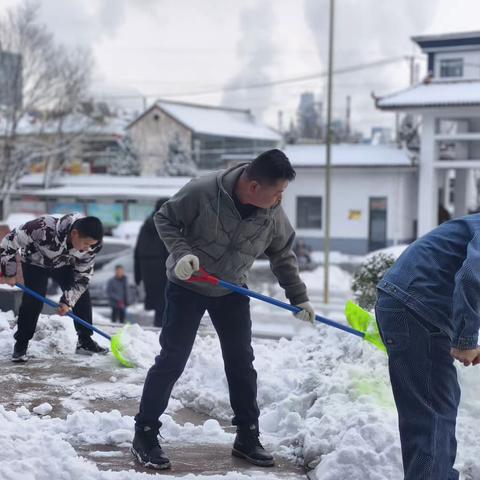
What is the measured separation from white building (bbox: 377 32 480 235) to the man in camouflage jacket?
61.7ft

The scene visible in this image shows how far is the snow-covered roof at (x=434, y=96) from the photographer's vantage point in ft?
74.0

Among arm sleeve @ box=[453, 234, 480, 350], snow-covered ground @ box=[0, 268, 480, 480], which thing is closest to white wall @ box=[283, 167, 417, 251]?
snow-covered ground @ box=[0, 268, 480, 480]

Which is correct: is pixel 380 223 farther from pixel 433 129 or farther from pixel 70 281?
pixel 70 281

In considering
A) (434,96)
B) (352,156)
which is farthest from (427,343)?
(352,156)

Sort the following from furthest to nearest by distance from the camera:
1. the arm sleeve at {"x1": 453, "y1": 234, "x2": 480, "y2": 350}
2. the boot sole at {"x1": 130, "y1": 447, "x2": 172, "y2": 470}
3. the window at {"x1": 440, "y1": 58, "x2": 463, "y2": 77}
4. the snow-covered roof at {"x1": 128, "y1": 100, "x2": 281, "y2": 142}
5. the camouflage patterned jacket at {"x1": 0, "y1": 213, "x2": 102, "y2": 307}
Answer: the snow-covered roof at {"x1": 128, "y1": 100, "x2": 281, "y2": 142}
the window at {"x1": 440, "y1": 58, "x2": 463, "y2": 77}
the camouflage patterned jacket at {"x1": 0, "y1": 213, "x2": 102, "y2": 307}
the boot sole at {"x1": 130, "y1": 447, "x2": 172, "y2": 470}
the arm sleeve at {"x1": 453, "y1": 234, "x2": 480, "y2": 350}

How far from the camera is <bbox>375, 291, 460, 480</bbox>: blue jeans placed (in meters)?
2.81

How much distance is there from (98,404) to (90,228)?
1.18 metres

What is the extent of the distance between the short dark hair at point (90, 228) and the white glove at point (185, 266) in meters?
1.87

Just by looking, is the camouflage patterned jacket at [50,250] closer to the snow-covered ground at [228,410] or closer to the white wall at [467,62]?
the snow-covered ground at [228,410]

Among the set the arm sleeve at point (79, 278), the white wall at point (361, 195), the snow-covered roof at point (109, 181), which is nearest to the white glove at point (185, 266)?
the arm sleeve at point (79, 278)

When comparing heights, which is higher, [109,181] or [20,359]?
[109,181]

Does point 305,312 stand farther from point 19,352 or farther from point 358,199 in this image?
point 358,199

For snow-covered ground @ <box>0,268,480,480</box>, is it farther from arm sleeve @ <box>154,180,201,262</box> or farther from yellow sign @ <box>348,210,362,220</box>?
yellow sign @ <box>348,210,362,220</box>

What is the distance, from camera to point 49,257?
5.44 m
